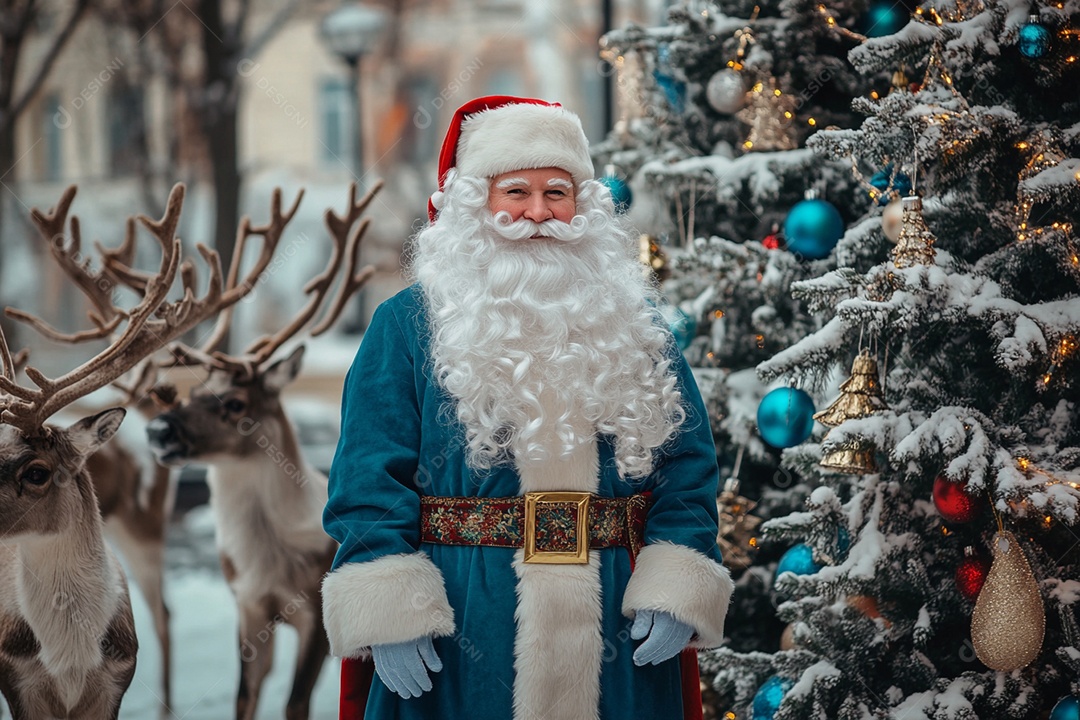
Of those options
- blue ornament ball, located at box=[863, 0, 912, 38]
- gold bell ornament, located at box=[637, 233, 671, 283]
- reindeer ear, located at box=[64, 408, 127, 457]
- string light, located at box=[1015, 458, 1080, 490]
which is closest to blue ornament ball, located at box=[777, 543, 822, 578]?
string light, located at box=[1015, 458, 1080, 490]

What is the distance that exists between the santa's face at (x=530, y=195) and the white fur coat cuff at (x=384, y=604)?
69 cm

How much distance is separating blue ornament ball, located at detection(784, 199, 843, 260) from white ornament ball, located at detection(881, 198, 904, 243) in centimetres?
36

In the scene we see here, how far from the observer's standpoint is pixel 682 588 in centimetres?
201

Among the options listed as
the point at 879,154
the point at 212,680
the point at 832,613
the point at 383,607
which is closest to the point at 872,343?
the point at 879,154

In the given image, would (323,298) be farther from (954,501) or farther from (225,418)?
(954,501)

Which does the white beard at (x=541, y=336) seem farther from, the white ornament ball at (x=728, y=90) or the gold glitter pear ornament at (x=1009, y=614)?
the white ornament ball at (x=728, y=90)

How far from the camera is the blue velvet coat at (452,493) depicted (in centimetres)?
198

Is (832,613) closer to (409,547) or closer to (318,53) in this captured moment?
(409,547)

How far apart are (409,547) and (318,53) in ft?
20.3

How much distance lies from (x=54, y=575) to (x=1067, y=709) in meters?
2.16

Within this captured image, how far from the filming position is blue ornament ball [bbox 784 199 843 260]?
293cm

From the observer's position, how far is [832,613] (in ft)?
8.60

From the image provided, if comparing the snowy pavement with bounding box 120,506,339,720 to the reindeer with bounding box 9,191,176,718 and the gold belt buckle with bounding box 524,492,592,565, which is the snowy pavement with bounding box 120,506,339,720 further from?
the gold belt buckle with bounding box 524,492,592,565

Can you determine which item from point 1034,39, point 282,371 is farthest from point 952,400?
point 282,371
